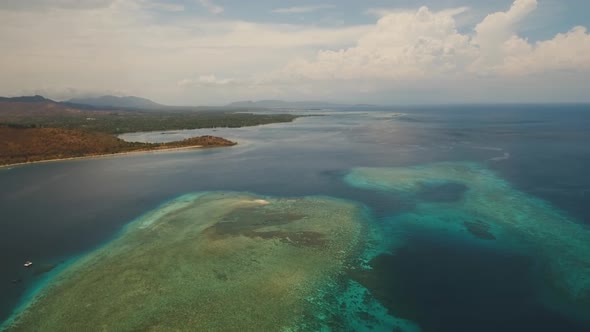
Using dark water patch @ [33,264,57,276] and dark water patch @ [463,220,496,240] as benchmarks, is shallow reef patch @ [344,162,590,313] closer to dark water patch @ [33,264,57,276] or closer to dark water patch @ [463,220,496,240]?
dark water patch @ [463,220,496,240]

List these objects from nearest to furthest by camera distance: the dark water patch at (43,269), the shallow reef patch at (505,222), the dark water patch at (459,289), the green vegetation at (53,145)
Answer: the dark water patch at (459,289)
the shallow reef patch at (505,222)
the dark water patch at (43,269)
the green vegetation at (53,145)

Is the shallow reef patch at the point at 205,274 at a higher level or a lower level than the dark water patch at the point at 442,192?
lower

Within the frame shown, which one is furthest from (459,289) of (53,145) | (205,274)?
(53,145)

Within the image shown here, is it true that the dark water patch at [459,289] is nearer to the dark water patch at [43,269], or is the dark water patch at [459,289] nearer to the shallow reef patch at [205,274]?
the shallow reef patch at [205,274]

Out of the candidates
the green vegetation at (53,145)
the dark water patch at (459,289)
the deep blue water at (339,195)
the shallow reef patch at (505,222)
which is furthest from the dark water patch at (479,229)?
the green vegetation at (53,145)

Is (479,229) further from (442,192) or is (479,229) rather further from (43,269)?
(43,269)
